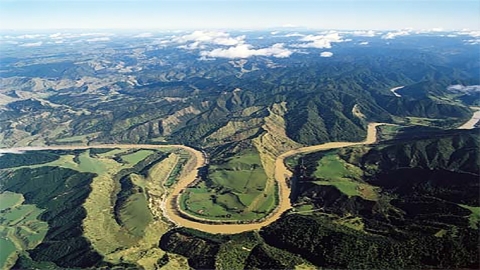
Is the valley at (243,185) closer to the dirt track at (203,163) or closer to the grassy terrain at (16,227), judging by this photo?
the grassy terrain at (16,227)

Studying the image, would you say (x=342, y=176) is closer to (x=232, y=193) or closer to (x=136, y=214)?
(x=232, y=193)

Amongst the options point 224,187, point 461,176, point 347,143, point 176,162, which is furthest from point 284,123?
point 461,176

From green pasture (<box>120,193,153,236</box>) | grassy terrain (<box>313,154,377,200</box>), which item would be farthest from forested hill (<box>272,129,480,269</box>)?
green pasture (<box>120,193,153,236</box>)

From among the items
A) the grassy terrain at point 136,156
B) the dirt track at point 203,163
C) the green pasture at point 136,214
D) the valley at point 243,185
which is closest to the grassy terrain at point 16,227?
the valley at point 243,185

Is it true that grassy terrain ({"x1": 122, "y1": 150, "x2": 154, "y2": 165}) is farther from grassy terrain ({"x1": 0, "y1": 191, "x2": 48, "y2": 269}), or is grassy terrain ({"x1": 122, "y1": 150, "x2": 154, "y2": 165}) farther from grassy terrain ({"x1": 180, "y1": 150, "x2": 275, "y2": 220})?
grassy terrain ({"x1": 0, "y1": 191, "x2": 48, "y2": 269})

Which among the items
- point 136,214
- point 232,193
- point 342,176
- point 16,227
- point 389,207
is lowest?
point 16,227

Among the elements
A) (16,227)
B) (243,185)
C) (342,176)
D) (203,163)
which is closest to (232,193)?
(243,185)

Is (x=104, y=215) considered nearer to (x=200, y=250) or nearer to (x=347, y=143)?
(x=200, y=250)
